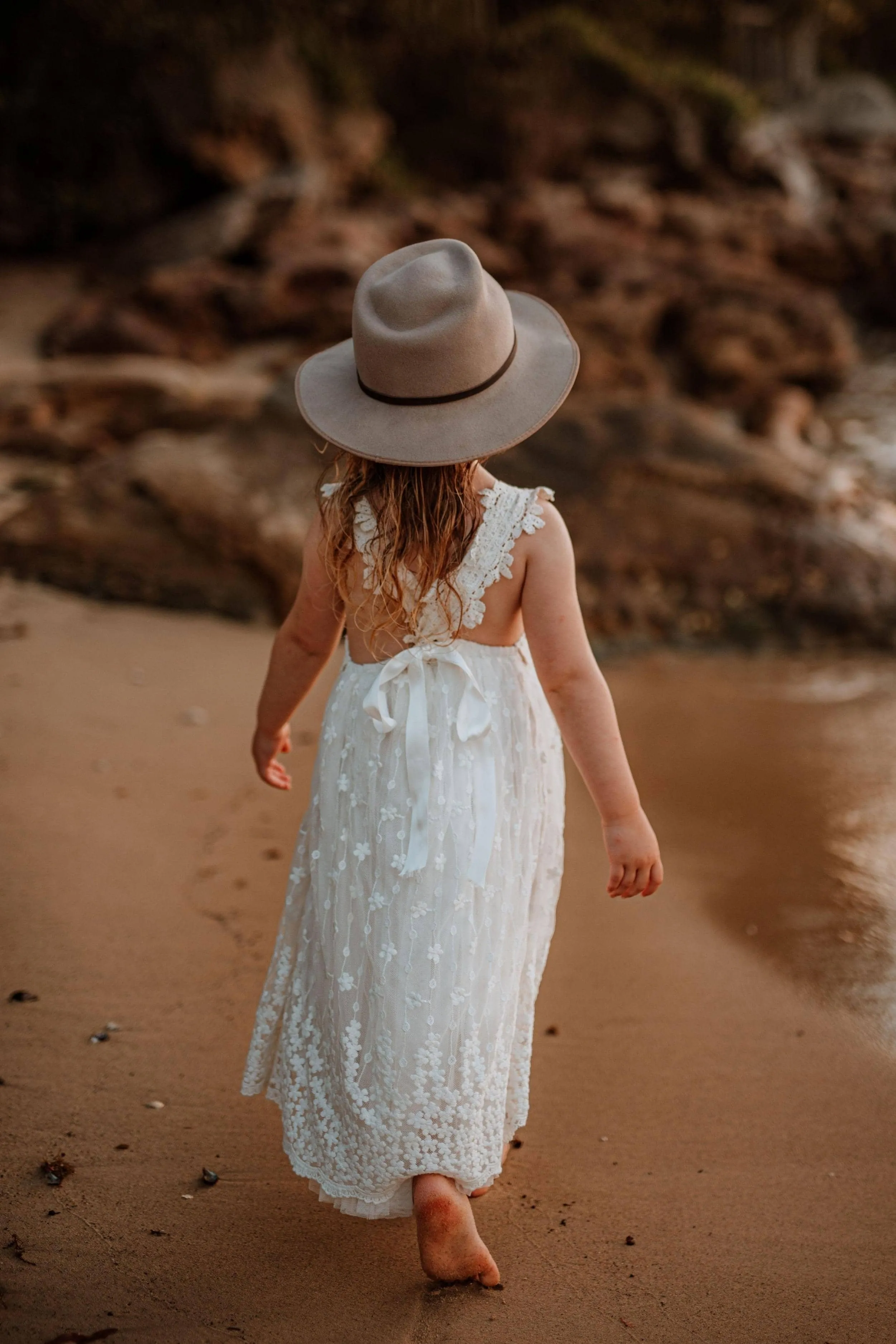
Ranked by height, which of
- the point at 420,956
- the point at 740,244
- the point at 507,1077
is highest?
the point at 420,956

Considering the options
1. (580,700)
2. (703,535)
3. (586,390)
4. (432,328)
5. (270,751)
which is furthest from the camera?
(586,390)

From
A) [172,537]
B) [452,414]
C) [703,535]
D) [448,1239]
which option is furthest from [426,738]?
[703,535]

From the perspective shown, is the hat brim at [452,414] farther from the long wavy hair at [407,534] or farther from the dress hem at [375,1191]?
the dress hem at [375,1191]

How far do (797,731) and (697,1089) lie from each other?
6.35 ft

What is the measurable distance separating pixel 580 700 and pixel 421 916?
41 cm

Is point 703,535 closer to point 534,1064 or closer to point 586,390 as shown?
point 586,390

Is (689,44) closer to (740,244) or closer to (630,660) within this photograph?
(740,244)

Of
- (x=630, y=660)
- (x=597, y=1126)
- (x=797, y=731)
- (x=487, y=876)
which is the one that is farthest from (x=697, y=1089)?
(x=630, y=660)

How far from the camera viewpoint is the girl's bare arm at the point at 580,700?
5.36 feet

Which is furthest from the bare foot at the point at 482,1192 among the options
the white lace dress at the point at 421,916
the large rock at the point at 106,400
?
the large rock at the point at 106,400

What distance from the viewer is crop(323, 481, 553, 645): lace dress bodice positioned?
1.63 m

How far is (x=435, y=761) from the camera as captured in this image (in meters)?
1.63

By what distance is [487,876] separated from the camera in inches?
65.0

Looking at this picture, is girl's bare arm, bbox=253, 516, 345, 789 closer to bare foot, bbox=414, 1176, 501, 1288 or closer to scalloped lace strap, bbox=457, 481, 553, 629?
scalloped lace strap, bbox=457, 481, 553, 629
